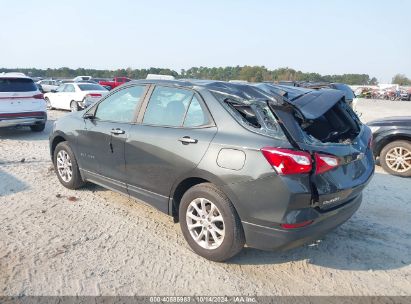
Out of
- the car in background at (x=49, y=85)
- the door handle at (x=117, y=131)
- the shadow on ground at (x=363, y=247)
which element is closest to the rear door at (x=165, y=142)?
the door handle at (x=117, y=131)

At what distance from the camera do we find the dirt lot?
301 centimetres

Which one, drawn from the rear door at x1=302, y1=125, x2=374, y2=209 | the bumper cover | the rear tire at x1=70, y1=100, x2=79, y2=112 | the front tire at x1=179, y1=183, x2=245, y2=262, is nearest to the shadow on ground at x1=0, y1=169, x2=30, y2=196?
the front tire at x1=179, y1=183, x2=245, y2=262

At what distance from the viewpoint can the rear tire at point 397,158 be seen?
6375 millimetres

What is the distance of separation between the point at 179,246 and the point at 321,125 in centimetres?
197

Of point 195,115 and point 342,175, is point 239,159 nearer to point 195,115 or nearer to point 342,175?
point 195,115

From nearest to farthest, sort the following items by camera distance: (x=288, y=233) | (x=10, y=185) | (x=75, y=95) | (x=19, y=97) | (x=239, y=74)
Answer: (x=288, y=233) → (x=10, y=185) → (x=19, y=97) → (x=75, y=95) → (x=239, y=74)

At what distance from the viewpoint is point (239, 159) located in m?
2.99

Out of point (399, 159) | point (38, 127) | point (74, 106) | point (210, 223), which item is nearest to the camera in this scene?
point (210, 223)

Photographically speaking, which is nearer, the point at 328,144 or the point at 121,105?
the point at 328,144

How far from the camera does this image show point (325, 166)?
2893mm

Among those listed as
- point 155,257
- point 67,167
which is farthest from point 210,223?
point 67,167

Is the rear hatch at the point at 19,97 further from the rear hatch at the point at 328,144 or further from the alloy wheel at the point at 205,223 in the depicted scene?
the rear hatch at the point at 328,144

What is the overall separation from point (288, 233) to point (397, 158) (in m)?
4.65

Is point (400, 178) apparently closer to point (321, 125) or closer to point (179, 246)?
point (321, 125)
